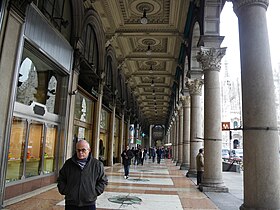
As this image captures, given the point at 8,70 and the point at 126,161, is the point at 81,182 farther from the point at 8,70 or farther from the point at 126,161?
the point at 126,161

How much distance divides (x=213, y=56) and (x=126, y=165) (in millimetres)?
5615

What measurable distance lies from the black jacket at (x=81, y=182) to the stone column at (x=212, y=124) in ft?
19.2

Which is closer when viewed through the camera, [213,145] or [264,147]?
[264,147]

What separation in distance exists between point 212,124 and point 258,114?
3.59 meters

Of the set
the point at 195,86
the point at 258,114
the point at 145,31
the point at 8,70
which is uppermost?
the point at 145,31

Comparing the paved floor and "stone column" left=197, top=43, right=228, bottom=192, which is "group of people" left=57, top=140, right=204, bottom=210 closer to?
the paved floor

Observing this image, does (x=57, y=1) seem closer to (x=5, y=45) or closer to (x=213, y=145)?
(x=5, y=45)

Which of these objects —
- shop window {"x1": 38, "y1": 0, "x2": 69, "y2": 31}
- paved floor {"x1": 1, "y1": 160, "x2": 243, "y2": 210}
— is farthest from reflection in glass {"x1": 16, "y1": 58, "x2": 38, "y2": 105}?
paved floor {"x1": 1, "y1": 160, "x2": 243, "y2": 210}

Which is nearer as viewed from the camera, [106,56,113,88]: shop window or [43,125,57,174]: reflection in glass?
[43,125,57,174]: reflection in glass

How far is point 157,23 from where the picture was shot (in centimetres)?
1364

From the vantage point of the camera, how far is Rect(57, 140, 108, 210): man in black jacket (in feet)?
8.79

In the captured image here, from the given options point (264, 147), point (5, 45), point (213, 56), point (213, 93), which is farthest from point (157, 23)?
point (264, 147)

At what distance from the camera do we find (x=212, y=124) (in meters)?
8.10

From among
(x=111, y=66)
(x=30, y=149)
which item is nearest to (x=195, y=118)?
(x=30, y=149)
